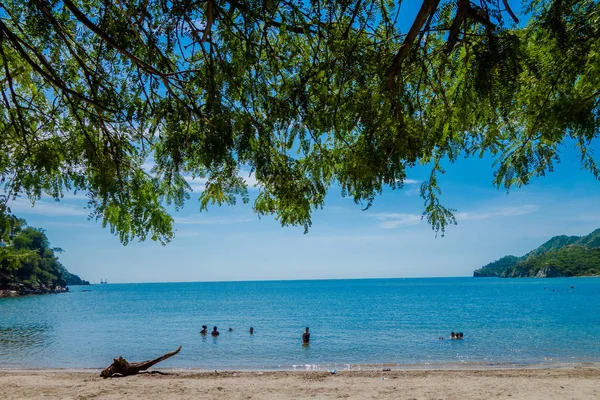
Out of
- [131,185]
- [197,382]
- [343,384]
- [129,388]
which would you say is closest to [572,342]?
[343,384]

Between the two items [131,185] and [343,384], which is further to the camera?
[343,384]

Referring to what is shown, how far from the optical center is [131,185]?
447 centimetres

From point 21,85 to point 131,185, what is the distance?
2058mm

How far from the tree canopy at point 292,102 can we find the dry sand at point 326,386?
6544 millimetres

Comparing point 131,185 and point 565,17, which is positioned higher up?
point 565,17

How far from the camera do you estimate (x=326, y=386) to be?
10.8 metres

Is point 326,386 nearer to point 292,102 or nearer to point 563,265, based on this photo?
point 292,102

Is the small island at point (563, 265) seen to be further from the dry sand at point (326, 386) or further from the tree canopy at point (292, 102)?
the tree canopy at point (292, 102)

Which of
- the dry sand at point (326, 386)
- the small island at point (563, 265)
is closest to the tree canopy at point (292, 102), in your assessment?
the dry sand at point (326, 386)

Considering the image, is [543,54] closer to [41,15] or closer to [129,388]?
[41,15]

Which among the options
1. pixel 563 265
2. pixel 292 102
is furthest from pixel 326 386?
pixel 563 265

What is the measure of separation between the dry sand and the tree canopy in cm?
654

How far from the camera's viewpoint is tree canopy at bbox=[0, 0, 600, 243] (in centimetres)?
356

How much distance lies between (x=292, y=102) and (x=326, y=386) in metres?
8.83
